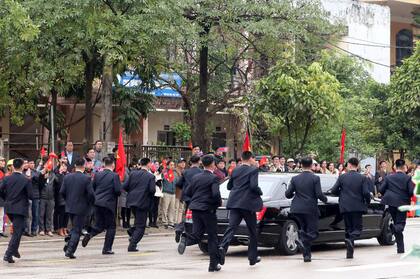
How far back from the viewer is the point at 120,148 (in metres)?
24.2

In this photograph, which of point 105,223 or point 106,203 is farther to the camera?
point 105,223

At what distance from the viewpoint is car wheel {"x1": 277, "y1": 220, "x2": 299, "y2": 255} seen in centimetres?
1750

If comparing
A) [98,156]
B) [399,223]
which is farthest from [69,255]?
[98,156]

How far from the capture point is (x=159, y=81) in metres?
31.6

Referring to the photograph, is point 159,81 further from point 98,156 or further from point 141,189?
point 141,189

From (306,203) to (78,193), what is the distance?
4.02 metres

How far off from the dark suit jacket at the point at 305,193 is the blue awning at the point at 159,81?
13040mm

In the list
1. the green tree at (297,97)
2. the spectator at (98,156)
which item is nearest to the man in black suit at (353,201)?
the spectator at (98,156)

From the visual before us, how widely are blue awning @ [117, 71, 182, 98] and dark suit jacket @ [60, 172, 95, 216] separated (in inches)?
463

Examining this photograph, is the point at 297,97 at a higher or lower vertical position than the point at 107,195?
higher

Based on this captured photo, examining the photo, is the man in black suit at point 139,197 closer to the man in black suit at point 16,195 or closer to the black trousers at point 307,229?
the man in black suit at point 16,195

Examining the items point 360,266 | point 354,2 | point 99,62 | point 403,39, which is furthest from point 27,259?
point 403,39

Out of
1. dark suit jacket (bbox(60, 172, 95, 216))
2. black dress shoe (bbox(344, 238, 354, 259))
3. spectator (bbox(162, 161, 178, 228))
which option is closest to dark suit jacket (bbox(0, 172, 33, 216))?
dark suit jacket (bbox(60, 172, 95, 216))

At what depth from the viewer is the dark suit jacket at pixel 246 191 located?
15.4 meters
